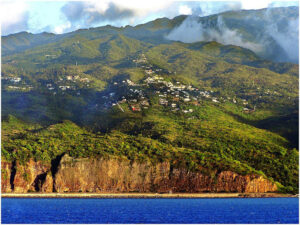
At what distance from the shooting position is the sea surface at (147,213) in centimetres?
6431

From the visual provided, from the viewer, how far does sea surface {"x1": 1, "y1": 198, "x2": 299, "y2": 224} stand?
6431 cm

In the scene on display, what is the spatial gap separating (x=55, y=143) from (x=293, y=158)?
52.8 m

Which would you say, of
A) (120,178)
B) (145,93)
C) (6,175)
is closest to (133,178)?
(120,178)

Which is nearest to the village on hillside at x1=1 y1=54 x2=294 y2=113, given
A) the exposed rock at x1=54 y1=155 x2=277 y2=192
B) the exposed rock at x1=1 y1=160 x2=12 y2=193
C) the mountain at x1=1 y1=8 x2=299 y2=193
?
the mountain at x1=1 y1=8 x2=299 y2=193

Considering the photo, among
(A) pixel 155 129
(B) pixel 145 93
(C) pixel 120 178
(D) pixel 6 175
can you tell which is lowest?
(C) pixel 120 178

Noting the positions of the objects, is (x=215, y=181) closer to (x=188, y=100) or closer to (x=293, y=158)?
(x=293, y=158)

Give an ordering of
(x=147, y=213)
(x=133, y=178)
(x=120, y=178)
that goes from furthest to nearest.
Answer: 1. (x=133, y=178)
2. (x=120, y=178)
3. (x=147, y=213)

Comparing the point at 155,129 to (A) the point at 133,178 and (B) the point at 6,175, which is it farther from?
(B) the point at 6,175

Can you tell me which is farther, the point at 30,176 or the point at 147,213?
the point at 30,176

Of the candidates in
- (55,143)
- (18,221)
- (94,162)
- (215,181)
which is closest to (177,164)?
(215,181)

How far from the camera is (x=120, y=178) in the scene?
106250mm

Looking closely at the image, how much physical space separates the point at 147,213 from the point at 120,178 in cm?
3529

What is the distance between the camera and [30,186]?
105250mm

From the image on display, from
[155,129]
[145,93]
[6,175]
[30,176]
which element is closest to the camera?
[6,175]
